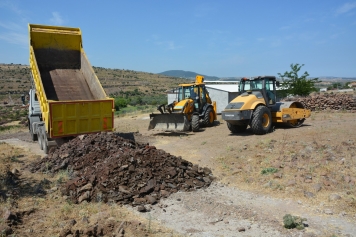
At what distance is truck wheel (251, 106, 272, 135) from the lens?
12.3m

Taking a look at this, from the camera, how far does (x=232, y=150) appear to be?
1054 cm

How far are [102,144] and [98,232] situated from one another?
4.64m

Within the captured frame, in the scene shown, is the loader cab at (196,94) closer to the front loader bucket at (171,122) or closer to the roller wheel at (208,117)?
the roller wheel at (208,117)

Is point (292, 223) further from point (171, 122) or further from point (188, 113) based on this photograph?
point (188, 113)

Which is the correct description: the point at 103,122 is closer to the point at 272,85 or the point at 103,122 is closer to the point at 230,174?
the point at 230,174

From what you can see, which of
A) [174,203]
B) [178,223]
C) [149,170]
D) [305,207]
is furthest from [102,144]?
[305,207]

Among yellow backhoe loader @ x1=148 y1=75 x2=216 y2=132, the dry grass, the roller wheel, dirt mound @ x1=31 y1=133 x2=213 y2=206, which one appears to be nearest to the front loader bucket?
yellow backhoe loader @ x1=148 y1=75 x2=216 y2=132

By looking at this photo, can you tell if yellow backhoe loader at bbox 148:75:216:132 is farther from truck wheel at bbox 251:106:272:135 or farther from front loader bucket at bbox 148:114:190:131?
truck wheel at bbox 251:106:272:135

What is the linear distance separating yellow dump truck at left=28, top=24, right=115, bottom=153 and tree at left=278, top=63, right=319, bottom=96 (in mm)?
18453

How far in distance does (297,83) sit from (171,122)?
15285 millimetres

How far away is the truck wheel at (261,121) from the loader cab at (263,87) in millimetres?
492

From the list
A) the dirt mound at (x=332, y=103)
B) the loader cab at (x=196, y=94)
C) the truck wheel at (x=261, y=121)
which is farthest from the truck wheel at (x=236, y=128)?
the dirt mound at (x=332, y=103)

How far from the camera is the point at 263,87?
42.5 ft

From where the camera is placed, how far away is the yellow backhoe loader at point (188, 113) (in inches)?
579
